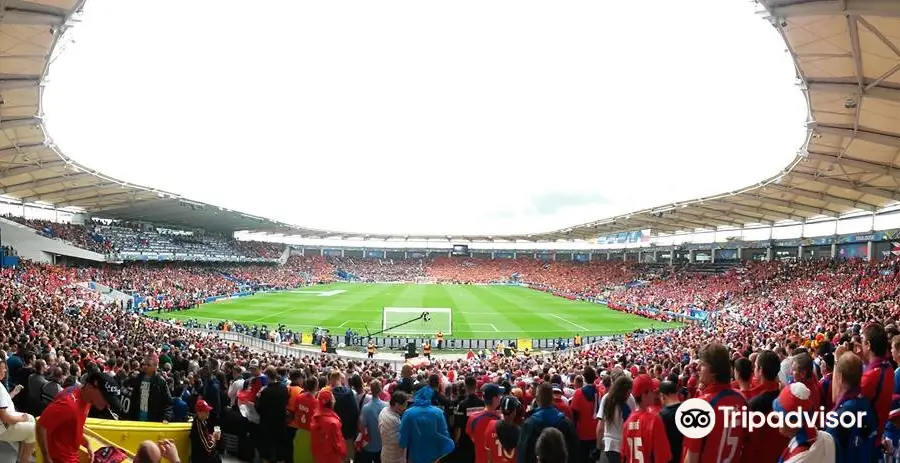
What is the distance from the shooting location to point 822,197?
103 ft

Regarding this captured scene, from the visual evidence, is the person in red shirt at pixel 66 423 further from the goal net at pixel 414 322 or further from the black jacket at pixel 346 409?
the goal net at pixel 414 322

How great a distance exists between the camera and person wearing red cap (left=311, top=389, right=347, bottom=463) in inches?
217

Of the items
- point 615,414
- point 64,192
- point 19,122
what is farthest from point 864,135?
point 64,192

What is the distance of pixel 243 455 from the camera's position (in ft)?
22.7

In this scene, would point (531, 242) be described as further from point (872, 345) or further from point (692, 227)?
point (872, 345)

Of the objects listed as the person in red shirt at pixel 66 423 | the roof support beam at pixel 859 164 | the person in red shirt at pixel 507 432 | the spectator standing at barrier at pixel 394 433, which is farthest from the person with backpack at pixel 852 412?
the roof support beam at pixel 859 164

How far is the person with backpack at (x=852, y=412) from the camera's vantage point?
13.6 feet

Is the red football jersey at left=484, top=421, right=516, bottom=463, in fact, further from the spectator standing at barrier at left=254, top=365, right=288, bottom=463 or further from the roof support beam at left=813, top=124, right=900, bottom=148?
the roof support beam at left=813, top=124, right=900, bottom=148

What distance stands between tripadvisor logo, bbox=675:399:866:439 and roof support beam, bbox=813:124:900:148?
16.7m

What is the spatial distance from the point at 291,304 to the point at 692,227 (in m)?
42.3

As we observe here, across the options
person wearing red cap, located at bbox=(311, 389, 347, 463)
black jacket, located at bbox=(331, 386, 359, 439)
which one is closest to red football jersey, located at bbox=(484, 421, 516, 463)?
person wearing red cap, located at bbox=(311, 389, 347, 463)

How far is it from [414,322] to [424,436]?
33214 mm

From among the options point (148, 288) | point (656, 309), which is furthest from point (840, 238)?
point (148, 288)

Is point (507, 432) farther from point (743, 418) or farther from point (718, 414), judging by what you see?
point (743, 418)
